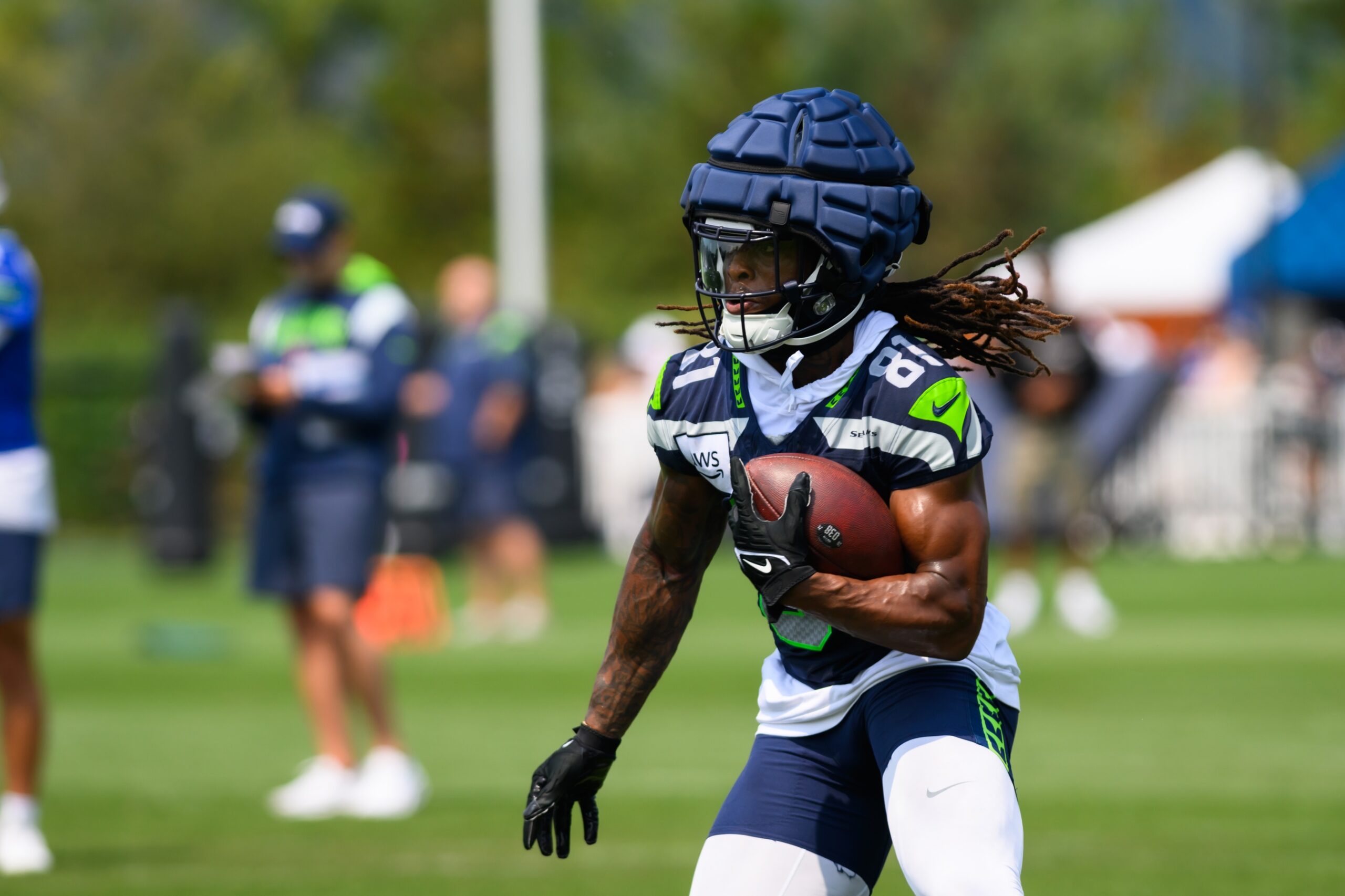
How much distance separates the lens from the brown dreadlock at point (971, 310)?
4.21 metres

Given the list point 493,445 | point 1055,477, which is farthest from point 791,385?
point 1055,477

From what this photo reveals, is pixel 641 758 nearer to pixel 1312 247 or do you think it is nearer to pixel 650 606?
pixel 650 606

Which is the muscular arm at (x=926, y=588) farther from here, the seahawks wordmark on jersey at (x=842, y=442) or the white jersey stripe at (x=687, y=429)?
the white jersey stripe at (x=687, y=429)

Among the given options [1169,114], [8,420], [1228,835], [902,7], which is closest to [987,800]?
[1228,835]

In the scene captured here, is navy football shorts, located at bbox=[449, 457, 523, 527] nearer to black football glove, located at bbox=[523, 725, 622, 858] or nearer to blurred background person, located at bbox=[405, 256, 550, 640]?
blurred background person, located at bbox=[405, 256, 550, 640]

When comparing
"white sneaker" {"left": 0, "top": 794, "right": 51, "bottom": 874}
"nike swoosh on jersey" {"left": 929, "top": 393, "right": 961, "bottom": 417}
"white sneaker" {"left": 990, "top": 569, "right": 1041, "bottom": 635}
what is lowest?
"white sneaker" {"left": 990, "top": 569, "right": 1041, "bottom": 635}

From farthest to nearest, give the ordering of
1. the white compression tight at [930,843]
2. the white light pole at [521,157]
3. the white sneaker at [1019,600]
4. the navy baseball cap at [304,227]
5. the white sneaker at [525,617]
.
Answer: the white light pole at [521,157], the white sneaker at [525,617], the white sneaker at [1019,600], the navy baseball cap at [304,227], the white compression tight at [930,843]

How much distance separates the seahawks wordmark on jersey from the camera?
3.86 meters

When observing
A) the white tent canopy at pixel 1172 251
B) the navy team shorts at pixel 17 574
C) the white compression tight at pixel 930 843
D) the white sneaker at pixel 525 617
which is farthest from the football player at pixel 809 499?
the white tent canopy at pixel 1172 251

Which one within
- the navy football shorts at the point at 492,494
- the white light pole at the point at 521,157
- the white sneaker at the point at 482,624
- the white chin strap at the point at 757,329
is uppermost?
the white light pole at the point at 521,157

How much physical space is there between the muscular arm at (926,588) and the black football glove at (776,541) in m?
0.03

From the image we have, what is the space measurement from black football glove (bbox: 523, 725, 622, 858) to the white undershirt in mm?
750

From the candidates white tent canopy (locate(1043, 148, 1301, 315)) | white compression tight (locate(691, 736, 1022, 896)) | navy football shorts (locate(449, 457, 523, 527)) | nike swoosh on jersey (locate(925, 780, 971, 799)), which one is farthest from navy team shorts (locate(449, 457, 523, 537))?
white tent canopy (locate(1043, 148, 1301, 315))

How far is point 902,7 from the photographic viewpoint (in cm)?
5384
